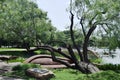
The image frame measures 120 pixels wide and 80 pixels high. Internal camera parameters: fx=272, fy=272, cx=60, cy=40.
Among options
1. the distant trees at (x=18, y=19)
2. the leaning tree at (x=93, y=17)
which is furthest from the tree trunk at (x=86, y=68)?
the distant trees at (x=18, y=19)

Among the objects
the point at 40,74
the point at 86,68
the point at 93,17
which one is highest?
the point at 93,17

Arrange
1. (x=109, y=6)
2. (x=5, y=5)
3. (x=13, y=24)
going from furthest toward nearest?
1. (x=5, y=5)
2. (x=13, y=24)
3. (x=109, y=6)

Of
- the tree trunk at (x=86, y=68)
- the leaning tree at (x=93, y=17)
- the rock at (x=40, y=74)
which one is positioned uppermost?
the leaning tree at (x=93, y=17)

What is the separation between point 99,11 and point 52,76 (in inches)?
317

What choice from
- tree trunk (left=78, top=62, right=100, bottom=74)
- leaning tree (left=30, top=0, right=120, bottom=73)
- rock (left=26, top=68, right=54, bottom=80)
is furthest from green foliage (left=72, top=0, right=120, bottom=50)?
rock (left=26, top=68, right=54, bottom=80)

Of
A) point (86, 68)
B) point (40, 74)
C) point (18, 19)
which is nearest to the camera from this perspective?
point (40, 74)

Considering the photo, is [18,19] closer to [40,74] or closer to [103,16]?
[103,16]

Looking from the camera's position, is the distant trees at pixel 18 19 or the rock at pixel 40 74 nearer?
the rock at pixel 40 74

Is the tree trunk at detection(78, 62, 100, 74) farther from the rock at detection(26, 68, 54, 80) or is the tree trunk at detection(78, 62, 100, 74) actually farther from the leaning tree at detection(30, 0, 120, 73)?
the rock at detection(26, 68, 54, 80)

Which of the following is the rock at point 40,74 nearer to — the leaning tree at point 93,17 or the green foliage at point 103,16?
the leaning tree at point 93,17

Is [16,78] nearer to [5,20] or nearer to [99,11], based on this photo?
[99,11]

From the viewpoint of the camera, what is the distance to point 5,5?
2938 centimetres

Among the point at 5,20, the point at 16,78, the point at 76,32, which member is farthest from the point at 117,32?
the point at 5,20

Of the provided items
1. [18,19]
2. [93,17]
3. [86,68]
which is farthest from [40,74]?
[18,19]
